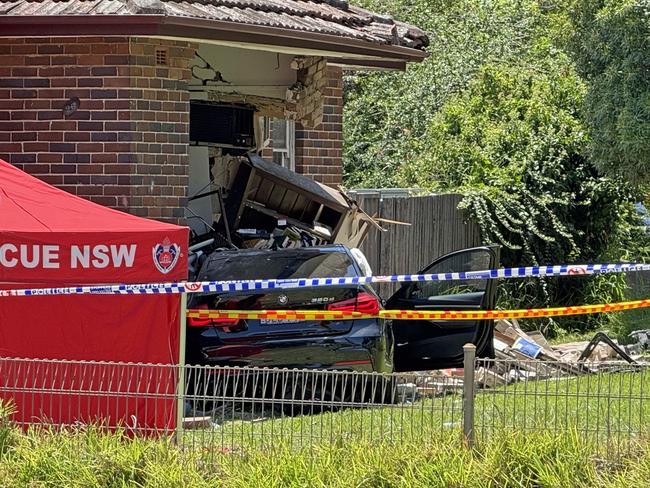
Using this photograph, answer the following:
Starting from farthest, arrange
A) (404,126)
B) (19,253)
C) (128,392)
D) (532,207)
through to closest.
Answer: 1. (404,126)
2. (532,207)
3. (19,253)
4. (128,392)

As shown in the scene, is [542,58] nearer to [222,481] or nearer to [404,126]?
[404,126]

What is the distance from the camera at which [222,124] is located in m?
14.0

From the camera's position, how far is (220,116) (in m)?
13.9

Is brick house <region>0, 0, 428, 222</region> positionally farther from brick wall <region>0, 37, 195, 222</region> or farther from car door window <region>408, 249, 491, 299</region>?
car door window <region>408, 249, 491, 299</region>

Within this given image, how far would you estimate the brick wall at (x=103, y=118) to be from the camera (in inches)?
446

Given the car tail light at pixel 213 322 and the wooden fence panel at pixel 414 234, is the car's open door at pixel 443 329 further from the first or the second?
the wooden fence panel at pixel 414 234

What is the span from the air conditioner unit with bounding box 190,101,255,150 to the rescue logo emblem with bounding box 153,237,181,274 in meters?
5.20

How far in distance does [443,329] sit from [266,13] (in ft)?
11.3

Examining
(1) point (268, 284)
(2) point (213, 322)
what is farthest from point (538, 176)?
(1) point (268, 284)

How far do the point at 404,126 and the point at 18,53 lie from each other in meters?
12.8

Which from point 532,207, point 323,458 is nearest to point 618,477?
point 323,458

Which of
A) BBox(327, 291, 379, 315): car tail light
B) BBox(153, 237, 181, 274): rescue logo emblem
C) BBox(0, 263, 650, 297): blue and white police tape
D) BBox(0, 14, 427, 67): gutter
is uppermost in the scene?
BBox(0, 14, 427, 67): gutter

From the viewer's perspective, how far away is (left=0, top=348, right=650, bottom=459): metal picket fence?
6902 millimetres

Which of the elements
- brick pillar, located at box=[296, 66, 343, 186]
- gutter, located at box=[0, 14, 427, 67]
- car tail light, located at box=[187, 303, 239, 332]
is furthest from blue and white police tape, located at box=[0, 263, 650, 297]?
brick pillar, located at box=[296, 66, 343, 186]
